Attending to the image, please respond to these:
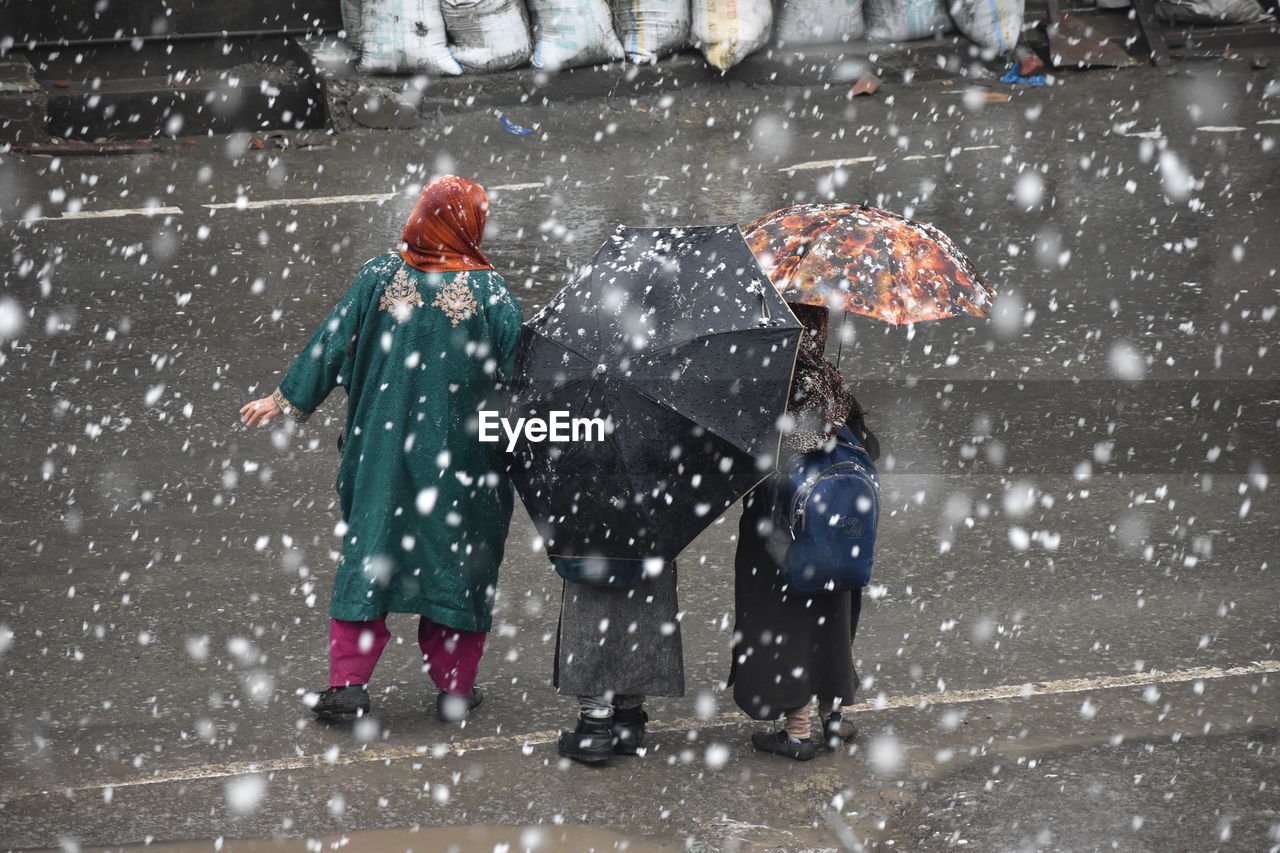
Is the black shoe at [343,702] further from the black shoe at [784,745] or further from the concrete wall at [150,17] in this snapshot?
the concrete wall at [150,17]

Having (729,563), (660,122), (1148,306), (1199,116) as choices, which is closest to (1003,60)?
(1199,116)

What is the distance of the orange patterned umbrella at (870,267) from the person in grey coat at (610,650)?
837 mm

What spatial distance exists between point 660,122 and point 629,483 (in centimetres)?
772

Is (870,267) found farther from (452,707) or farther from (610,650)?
(452,707)

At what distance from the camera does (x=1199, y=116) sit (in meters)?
11.2

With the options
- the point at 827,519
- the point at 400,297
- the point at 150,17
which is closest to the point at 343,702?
the point at 400,297

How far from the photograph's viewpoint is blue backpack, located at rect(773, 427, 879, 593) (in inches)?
157

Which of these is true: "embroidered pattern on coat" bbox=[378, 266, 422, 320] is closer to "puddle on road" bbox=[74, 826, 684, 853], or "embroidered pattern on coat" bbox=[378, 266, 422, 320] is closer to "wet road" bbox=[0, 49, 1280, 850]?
"wet road" bbox=[0, 49, 1280, 850]

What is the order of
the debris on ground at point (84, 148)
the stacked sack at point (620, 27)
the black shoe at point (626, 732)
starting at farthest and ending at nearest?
the stacked sack at point (620, 27) → the debris on ground at point (84, 148) → the black shoe at point (626, 732)

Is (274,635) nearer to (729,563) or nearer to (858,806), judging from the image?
(729,563)

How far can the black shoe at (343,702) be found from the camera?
4.47 m

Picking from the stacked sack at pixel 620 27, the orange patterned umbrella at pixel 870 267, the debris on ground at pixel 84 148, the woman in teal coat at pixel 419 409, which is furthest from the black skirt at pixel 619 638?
the stacked sack at pixel 620 27

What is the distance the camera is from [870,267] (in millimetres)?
4078

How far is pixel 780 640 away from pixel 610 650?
459 mm
